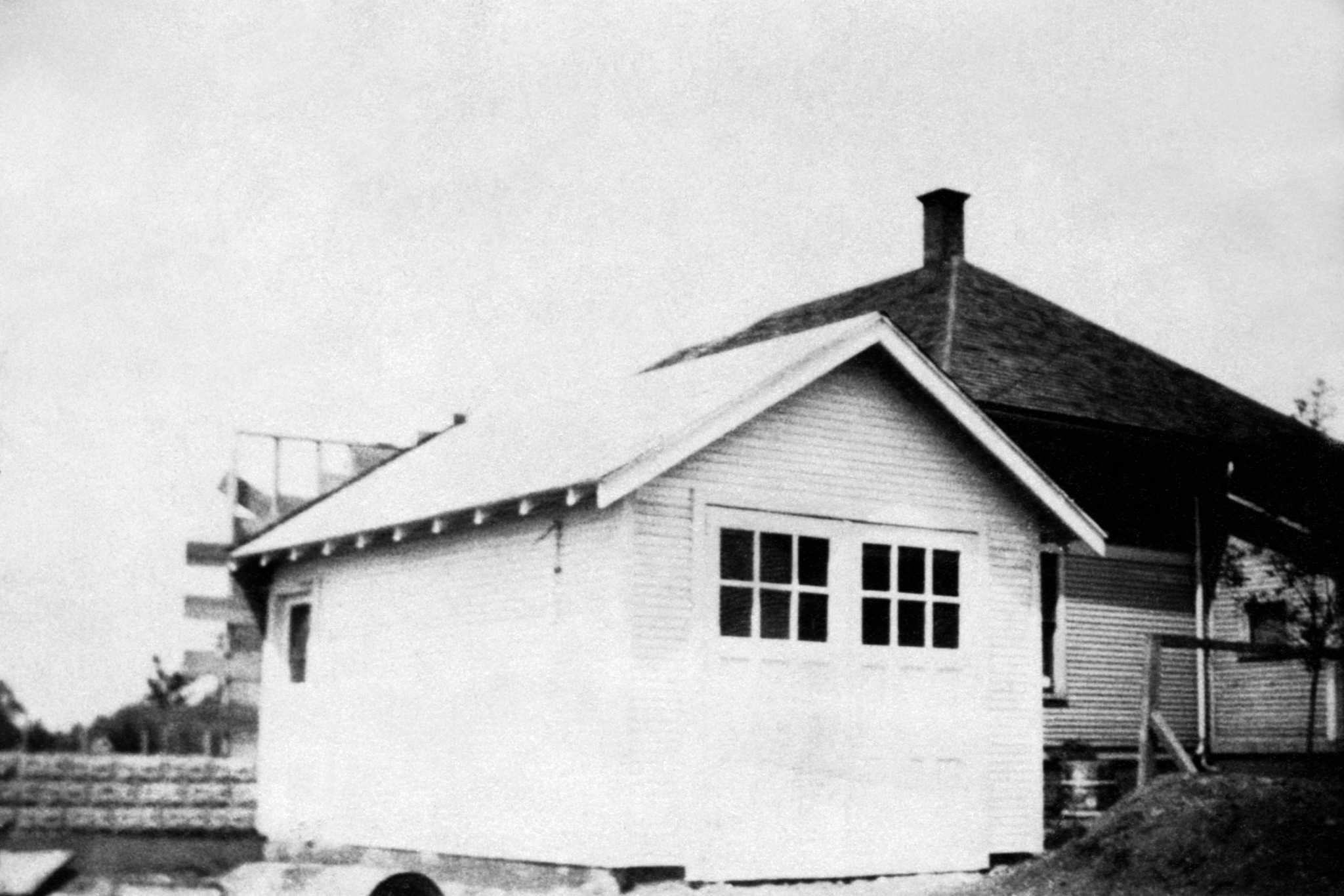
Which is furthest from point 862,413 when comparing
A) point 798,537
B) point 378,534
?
point 378,534

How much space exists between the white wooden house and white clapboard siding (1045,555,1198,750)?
17.5 ft

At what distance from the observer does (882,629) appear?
54.2 feet

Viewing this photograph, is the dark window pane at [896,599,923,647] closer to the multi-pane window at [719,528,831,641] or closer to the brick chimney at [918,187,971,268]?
the multi-pane window at [719,528,831,641]

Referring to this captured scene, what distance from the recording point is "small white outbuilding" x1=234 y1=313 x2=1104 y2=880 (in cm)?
1500

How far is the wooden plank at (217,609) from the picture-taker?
21.0m

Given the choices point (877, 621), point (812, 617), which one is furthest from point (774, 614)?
point (877, 621)

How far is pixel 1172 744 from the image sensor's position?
17.6 metres

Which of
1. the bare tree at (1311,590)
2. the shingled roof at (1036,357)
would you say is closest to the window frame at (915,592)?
the bare tree at (1311,590)

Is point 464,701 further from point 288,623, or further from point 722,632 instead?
point 288,623

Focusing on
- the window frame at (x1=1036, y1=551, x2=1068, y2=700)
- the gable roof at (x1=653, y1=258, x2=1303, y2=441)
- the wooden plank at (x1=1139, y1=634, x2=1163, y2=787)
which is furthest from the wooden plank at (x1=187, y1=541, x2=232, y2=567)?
the wooden plank at (x1=1139, y1=634, x2=1163, y2=787)

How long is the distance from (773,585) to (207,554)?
8.56 m

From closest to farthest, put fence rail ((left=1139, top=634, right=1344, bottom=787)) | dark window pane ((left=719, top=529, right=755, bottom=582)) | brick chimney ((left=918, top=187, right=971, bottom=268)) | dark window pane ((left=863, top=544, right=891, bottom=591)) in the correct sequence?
1. dark window pane ((left=719, top=529, right=755, bottom=582))
2. dark window pane ((left=863, top=544, right=891, bottom=591))
3. fence rail ((left=1139, top=634, right=1344, bottom=787))
4. brick chimney ((left=918, top=187, right=971, bottom=268))

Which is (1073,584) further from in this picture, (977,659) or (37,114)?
(37,114)

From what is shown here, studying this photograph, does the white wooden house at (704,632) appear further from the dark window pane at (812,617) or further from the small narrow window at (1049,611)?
the small narrow window at (1049,611)
